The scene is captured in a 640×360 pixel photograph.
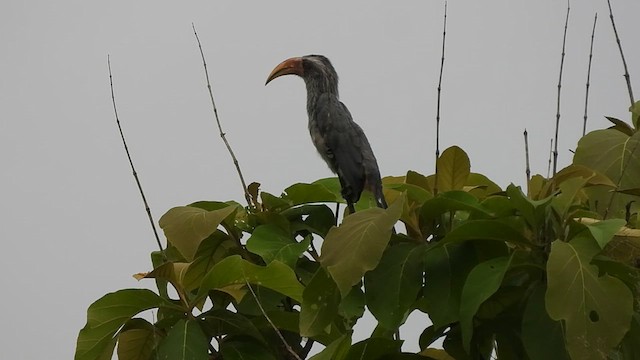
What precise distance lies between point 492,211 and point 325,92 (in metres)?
3.03

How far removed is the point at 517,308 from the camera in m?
2.42

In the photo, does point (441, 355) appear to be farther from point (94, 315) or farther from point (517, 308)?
point (94, 315)

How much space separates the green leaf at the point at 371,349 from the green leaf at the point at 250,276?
0.99ft

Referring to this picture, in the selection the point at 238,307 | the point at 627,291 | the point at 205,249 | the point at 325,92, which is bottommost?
the point at 627,291

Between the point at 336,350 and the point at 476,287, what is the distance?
1.28ft

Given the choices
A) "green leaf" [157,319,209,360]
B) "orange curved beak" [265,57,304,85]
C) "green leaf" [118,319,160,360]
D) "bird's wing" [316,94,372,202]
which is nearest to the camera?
"green leaf" [157,319,209,360]

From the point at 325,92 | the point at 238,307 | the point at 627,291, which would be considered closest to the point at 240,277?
the point at 238,307

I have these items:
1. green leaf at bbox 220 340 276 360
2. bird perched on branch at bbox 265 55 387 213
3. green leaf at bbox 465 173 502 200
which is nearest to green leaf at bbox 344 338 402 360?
green leaf at bbox 220 340 276 360

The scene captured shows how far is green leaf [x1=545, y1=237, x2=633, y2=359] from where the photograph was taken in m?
2.10

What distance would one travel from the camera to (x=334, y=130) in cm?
480

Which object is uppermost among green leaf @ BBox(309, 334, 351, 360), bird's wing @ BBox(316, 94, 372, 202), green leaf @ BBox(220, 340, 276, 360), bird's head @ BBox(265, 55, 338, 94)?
bird's head @ BBox(265, 55, 338, 94)

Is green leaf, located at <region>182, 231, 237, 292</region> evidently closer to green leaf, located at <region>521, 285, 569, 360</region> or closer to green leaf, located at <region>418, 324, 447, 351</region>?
green leaf, located at <region>418, 324, 447, 351</region>

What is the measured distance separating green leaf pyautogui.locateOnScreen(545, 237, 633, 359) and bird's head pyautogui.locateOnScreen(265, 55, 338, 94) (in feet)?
10.8

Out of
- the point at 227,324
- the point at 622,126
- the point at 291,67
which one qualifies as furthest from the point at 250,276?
the point at 291,67
